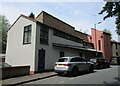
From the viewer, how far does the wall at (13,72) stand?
1460cm

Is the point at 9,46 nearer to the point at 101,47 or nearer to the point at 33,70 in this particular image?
the point at 33,70

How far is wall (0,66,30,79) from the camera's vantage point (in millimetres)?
14602

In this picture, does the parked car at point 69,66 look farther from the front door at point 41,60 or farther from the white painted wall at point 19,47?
the white painted wall at point 19,47

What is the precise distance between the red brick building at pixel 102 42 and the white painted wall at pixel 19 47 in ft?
72.6

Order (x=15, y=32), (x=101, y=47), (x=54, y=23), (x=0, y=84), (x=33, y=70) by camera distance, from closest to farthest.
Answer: (x=0, y=84) < (x=33, y=70) < (x=15, y=32) < (x=54, y=23) < (x=101, y=47)

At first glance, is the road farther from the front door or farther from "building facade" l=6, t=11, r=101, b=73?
"building facade" l=6, t=11, r=101, b=73

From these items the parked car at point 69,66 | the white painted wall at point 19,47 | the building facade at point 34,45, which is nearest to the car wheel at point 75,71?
the parked car at point 69,66

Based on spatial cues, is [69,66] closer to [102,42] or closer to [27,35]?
[27,35]

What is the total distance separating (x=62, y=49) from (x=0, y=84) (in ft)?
41.7

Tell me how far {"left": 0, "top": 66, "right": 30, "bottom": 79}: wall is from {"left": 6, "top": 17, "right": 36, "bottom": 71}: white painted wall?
1.83 m

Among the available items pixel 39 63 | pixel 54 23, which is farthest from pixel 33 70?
pixel 54 23

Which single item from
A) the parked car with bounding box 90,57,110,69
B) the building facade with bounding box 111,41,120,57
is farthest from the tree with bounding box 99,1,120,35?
the building facade with bounding box 111,41,120,57

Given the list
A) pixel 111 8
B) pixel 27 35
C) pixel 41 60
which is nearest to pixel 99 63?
pixel 41 60

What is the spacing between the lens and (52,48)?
21.8 metres
